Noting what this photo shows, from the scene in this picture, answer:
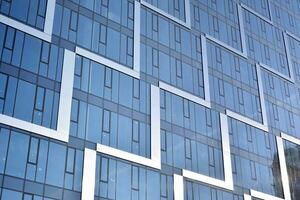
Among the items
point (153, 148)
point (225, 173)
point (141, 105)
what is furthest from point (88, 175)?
point (225, 173)

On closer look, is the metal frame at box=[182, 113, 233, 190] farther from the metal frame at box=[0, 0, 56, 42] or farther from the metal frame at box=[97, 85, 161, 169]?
the metal frame at box=[0, 0, 56, 42]

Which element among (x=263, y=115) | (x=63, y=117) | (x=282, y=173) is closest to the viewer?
(x=63, y=117)

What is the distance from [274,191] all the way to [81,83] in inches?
787

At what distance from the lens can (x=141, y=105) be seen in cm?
3928

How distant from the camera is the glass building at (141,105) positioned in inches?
1291

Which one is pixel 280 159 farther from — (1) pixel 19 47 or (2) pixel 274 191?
(1) pixel 19 47

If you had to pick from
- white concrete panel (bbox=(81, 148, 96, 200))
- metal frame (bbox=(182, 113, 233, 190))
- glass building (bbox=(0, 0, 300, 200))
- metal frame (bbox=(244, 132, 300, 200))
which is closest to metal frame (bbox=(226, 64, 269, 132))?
glass building (bbox=(0, 0, 300, 200))

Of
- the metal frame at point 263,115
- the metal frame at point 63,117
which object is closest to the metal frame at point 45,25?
the metal frame at point 63,117

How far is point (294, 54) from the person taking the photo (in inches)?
2386

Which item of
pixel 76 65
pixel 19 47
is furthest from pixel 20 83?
pixel 76 65

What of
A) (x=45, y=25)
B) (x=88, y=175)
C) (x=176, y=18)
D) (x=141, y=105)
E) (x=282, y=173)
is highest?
(x=176, y=18)

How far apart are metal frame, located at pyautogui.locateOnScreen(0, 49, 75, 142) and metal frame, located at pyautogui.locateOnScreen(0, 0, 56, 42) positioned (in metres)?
1.72

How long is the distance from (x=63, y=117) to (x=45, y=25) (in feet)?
21.4

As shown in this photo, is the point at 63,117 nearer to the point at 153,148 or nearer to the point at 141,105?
the point at 141,105
